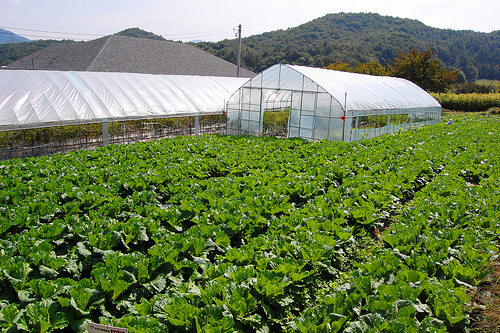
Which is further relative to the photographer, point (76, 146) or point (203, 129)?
point (203, 129)

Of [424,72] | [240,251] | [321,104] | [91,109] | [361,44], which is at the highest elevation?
[361,44]

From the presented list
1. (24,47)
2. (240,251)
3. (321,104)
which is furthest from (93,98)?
(24,47)

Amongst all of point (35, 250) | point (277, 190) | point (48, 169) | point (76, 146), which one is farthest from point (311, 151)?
point (76, 146)

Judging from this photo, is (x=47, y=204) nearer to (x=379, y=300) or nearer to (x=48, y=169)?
(x=48, y=169)

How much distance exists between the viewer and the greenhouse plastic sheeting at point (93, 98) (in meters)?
13.8

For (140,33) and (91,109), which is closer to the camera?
(91,109)

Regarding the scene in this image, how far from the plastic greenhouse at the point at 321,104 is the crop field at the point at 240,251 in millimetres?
6634

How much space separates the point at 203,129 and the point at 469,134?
49.1ft

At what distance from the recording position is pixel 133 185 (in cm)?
856

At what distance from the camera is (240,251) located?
5145mm

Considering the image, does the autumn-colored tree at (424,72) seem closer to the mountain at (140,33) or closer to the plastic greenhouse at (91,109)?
the plastic greenhouse at (91,109)

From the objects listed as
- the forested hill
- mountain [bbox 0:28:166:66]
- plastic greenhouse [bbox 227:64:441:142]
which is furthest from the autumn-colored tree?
mountain [bbox 0:28:166:66]

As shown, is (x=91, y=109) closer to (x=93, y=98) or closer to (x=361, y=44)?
(x=93, y=98)

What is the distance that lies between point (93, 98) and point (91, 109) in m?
0.94
